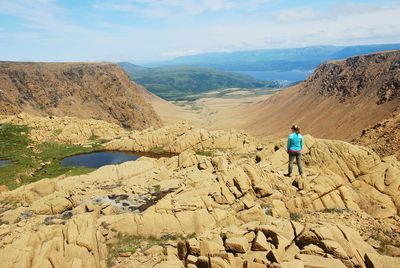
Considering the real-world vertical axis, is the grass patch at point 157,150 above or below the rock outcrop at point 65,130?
below

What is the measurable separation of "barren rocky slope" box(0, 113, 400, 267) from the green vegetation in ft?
37.9

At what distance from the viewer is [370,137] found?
5328 cm

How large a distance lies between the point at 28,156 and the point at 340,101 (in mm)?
73628

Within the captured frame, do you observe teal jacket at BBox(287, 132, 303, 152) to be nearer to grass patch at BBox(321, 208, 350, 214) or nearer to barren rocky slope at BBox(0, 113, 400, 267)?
barren rocky slope at BBox(0, 113, 400, 267)

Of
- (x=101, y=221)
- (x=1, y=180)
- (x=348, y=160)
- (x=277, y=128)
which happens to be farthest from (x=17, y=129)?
(x=277, y=128)

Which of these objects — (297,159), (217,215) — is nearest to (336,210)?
(297,159)

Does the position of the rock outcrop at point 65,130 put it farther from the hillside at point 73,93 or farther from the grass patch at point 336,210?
the grass patch at point 336,210

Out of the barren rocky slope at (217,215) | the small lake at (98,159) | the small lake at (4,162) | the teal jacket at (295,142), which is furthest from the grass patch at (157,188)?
the small lake at (4,162)

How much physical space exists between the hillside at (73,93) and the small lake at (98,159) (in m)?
41.4

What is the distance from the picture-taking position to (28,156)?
2039 inches

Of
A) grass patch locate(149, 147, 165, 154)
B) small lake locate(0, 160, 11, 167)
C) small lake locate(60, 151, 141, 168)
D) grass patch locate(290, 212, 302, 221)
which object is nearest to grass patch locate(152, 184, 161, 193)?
grass patch locate(290, 212, 302, 221)

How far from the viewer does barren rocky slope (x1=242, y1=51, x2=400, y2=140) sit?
7675 centimetres

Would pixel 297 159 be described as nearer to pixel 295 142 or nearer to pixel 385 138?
pixel 295 142

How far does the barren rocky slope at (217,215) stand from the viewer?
17.0m
